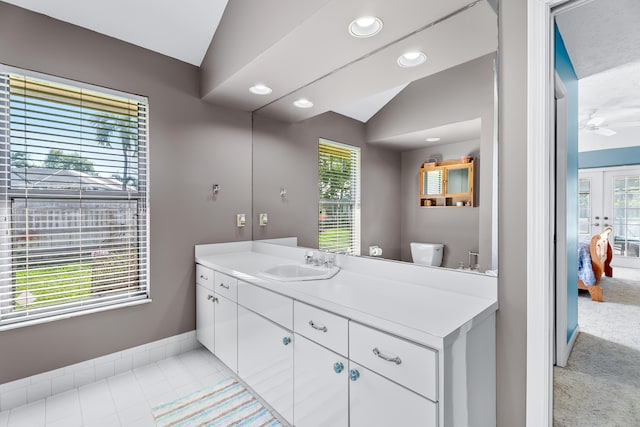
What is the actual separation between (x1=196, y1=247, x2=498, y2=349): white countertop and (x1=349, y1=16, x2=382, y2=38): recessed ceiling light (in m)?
1.30

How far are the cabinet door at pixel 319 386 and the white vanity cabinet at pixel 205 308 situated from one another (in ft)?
3.60

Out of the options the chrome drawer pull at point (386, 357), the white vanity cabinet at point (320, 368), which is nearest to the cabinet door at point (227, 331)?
the white vanity cabinet at point (320, 368)

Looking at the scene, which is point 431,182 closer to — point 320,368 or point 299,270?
point 320,368

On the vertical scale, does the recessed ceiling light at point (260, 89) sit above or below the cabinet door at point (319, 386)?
above

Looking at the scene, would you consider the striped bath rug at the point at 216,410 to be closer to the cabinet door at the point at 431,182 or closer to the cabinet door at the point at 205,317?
the cabinet door at the point at 205,317

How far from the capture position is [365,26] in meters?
1.58

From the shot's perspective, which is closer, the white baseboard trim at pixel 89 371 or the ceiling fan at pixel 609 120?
the white baseboard trim at pixel 89 371

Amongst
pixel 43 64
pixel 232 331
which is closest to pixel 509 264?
pixel 232 331

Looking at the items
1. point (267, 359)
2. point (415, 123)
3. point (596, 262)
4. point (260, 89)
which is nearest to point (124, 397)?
point (267, 359)

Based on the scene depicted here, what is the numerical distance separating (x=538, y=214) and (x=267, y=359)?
153cm

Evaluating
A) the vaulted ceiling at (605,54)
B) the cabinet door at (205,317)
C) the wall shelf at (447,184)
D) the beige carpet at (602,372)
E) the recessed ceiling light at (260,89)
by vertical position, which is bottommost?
the beige carpet at (602,372)

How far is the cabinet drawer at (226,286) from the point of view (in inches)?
79.4

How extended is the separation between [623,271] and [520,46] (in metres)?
4.75

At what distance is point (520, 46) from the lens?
4.12ft
